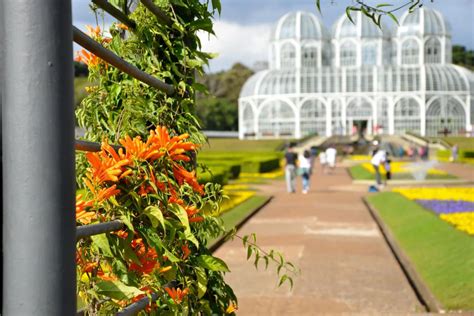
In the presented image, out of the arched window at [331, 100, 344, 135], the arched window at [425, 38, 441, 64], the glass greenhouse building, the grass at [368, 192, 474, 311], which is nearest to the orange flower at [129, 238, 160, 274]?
the grass at [368, 192, 474, 311]

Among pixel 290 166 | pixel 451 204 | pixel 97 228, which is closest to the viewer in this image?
pixel 97 228

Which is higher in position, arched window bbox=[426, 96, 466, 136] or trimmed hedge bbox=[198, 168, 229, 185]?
arched window bbox=[426, 96, 466, 136]

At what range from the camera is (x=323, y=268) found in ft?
26.8

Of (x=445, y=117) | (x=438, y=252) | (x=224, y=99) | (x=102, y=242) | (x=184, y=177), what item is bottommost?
(x=438, y=252)

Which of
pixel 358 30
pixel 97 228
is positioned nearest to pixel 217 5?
pixel 97 228

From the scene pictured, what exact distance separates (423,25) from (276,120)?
1518 cm

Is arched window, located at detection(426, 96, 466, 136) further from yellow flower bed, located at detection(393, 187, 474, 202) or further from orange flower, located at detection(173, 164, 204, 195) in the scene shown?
orange flower, located at detection(173, 164, 204, 195)

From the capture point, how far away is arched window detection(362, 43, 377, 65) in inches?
2549

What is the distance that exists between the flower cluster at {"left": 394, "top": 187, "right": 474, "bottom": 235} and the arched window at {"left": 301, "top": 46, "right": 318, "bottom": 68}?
4936 cm

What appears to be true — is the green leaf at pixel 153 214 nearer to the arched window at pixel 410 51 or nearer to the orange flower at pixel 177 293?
the orange flower at pixel 177 293

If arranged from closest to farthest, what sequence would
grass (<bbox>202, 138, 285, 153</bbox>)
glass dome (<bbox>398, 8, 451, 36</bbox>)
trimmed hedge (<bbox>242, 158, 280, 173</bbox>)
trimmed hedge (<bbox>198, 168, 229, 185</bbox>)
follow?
trimmed hedge (<bbox>198, 168, 229, 185</bbox>), trimmed hedge (<bbox>242, 158, 280, 173</bbox>), grass (<bbox>202, 138, 285, 153</bbox>), glass dome (<bbox>398, 8, 451, 36</bbox>)

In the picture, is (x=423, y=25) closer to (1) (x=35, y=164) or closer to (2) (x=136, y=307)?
(2) (x=136, y=307)

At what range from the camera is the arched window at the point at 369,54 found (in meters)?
64.8

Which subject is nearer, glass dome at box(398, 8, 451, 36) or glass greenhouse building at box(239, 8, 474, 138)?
glass greenhouse building at box(239, 8, 474, 138)
